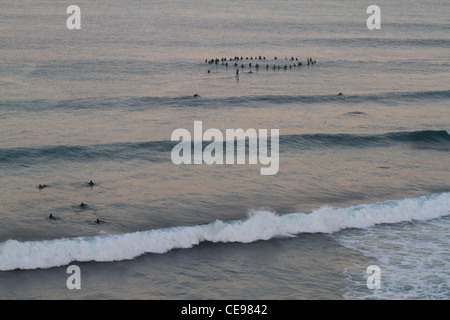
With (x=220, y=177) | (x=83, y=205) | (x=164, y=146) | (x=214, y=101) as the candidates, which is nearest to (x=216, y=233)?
(x=83, y=205)

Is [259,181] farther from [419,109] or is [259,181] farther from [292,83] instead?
[292,83]

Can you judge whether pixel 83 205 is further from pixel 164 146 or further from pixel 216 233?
pixel 164 146

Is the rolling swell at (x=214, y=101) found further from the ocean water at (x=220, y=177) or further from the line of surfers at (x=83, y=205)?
the line of surfers at (x=83, y=205)

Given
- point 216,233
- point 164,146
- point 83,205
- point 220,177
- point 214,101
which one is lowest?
point 216,233

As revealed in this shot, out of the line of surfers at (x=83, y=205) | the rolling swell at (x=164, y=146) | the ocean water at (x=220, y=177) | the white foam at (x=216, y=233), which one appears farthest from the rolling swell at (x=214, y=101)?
the white foam at (x=216, y=233)

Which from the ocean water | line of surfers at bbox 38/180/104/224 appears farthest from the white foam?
line of surfers at bbox 38/180/104/224

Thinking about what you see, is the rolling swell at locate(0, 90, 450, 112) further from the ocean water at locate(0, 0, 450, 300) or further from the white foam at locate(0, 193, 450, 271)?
the white foam at locate(0, 193, 450, 271)

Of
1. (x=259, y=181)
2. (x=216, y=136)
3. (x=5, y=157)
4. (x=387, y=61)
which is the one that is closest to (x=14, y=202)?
(x=5, y=157)

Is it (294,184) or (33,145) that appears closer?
(294,184)
